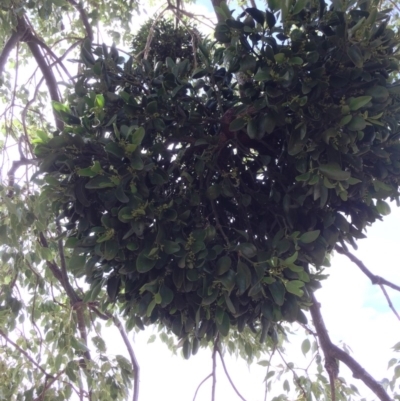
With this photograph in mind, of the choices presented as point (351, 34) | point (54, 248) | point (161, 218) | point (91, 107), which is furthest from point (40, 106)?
point (351, 34)

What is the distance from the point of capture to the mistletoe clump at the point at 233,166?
1017mm

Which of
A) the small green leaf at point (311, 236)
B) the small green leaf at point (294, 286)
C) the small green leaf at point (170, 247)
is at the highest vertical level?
the small green leaf at point (170, 247)

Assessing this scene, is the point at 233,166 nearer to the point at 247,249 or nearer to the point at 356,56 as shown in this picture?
the point at 247,249

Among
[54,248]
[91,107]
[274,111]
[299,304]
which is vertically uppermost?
[54,248]

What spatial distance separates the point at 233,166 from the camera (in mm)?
1208

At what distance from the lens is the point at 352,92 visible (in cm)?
106

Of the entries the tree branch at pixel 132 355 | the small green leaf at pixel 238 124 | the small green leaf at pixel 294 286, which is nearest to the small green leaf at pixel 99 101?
the small green leaf at pixel 238 124

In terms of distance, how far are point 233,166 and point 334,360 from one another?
28.3 inches

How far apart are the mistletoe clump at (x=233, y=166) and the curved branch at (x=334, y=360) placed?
1.23 feet

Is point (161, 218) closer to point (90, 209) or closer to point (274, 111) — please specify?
point (90, 209)

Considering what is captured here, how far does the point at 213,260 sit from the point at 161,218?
0.14 meters

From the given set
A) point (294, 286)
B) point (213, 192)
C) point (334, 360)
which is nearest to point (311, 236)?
point (294, 286)

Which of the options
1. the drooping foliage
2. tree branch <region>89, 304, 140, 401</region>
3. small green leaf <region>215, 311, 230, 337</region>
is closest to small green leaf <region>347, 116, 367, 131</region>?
small green leaf <region>215, 311, 230, 337</region>

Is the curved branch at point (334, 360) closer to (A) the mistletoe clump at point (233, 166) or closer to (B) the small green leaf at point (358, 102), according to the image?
(A) the mistletoe clump at point (233, 166)
